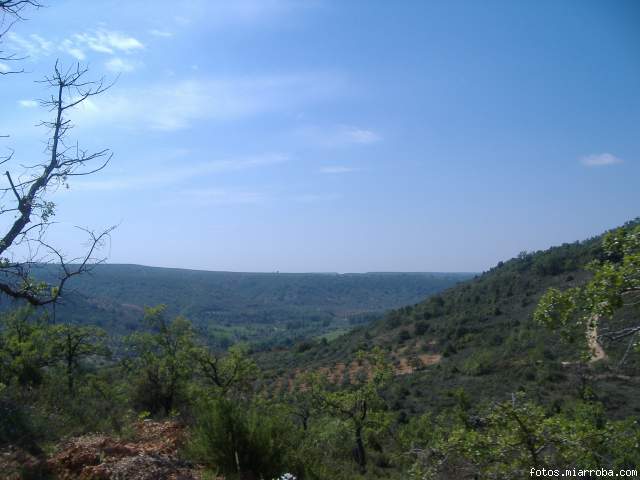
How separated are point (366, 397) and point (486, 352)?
60.7 feet

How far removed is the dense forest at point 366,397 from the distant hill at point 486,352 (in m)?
0.18

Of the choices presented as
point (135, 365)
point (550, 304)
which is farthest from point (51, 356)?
point (550, 304)

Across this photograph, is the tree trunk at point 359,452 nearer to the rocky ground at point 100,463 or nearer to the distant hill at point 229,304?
the rocky ground at point 100,463

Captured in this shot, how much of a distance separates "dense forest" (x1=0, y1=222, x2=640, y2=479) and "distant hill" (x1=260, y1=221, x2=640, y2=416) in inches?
6.9

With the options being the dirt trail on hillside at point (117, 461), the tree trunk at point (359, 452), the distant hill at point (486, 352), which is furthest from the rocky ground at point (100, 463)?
the tree trunk at point (359, 452)

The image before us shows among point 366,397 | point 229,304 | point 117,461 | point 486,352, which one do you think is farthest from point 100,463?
point 229,304

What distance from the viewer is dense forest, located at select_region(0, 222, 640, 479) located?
19.1ft

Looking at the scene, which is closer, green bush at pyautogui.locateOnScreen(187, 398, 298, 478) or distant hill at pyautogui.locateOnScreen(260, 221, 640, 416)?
green bush at pyautogui.locateOnScreen(187, 398, 298, 478)

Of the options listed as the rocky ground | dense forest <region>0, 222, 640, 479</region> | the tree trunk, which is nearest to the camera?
the rocky ground

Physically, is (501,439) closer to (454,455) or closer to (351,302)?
(454,455)

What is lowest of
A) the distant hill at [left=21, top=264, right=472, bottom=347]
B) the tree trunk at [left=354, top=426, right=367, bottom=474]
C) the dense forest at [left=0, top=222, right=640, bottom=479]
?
the distant hill at [left=21, top=264, right=472, bottom=347]

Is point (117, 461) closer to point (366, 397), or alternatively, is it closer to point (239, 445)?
point (239, 445)

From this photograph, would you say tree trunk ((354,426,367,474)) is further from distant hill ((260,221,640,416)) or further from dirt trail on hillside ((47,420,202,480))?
dirt trail on hillside ((47,420,202,480))

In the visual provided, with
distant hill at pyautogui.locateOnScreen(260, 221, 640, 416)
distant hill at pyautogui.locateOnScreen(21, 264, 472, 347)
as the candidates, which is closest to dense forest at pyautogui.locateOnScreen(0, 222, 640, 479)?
distant hill at pyautogui.locateOnScreen(260, 221, 640, 416)
